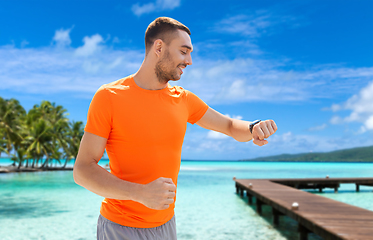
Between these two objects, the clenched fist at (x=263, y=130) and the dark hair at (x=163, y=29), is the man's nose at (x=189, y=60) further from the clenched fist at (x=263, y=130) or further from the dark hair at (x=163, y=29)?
the clenched fist at (x=263, y=130)

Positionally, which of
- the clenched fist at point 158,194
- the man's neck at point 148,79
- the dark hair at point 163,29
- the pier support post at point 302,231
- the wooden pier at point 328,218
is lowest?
the pier support post at point 302,231

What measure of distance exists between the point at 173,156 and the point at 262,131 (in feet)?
1.49

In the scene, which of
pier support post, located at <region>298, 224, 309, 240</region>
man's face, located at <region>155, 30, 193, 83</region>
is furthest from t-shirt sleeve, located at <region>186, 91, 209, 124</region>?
pier support post, located at <region>298, 224, 309, 240</region>

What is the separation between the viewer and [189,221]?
1208cm

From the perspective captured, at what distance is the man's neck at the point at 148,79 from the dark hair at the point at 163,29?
0.13 metres

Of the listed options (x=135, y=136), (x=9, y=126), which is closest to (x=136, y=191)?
(x=135, y=136)

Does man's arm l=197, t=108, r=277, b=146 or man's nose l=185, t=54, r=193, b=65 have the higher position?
man's nose l=185, t=54, r=193, b=65

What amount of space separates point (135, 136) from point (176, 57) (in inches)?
16.4

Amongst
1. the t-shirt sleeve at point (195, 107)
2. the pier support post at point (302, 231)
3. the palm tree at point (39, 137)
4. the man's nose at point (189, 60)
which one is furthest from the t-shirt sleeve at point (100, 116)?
the palm tree at point (39, 137)

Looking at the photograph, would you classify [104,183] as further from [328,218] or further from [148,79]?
[328,218]

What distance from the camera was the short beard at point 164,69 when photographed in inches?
59.6

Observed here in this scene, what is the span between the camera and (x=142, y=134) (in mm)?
1438

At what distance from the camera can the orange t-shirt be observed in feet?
4.67

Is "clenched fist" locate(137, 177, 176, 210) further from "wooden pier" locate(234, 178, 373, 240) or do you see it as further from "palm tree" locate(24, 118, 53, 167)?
"palm tree" locate(24, 118, 53, 167)
